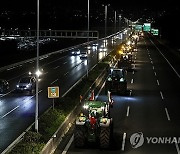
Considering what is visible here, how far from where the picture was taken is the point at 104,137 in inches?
744

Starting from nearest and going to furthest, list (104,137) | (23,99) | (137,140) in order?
(104,137) < (137,140) < (23,99)

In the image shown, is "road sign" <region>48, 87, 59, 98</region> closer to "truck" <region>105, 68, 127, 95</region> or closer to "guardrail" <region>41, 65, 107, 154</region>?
"guardrail" <region>41, 65, 107, 154</region>

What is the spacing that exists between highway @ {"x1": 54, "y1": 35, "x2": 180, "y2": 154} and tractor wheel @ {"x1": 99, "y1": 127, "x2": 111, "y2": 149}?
0.97 ft

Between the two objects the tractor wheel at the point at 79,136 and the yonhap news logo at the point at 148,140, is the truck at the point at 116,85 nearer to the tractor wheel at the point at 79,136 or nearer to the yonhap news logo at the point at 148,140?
the yonhap news logo at the point at 148,140

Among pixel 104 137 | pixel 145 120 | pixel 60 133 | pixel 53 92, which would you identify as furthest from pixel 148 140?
pixel 53 92

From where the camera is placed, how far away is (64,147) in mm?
19609

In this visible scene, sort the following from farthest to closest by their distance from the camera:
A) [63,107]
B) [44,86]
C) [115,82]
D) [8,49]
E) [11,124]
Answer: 1. [8,49]
2. [44,86]
3. [115,82]
4. [63,107]
5. [11,124]

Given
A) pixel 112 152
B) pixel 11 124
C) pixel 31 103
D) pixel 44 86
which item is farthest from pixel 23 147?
pixel 44 86

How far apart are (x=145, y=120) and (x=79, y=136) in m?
8.16

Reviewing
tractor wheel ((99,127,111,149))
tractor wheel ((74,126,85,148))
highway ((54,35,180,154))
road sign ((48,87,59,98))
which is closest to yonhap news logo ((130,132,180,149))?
highway ((54,35,180,154))

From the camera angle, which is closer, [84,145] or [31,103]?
[84,145]

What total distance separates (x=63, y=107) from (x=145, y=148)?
8239 mm

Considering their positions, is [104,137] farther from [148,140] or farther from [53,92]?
[53,92]

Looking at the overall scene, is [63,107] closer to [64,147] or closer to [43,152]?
[64,147]
